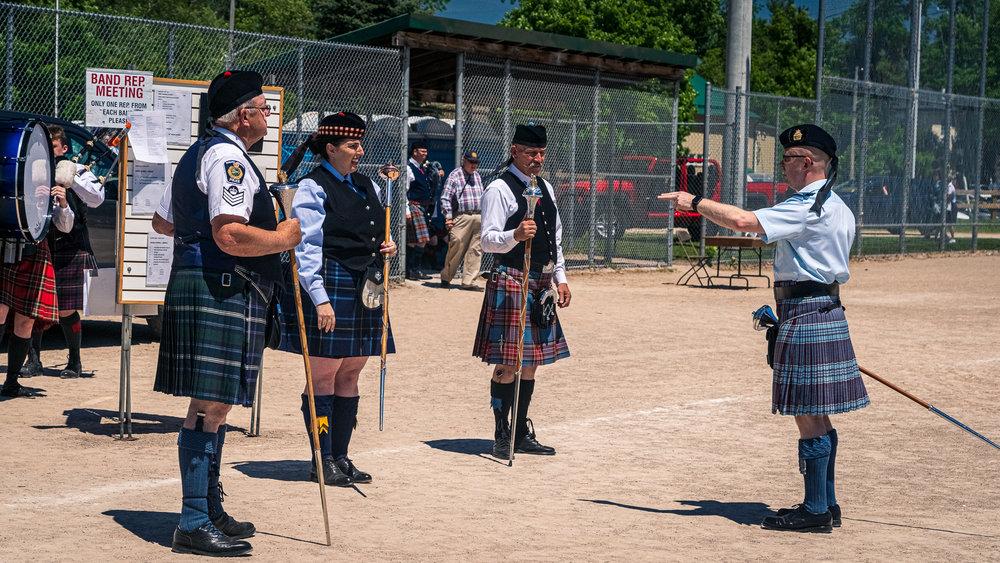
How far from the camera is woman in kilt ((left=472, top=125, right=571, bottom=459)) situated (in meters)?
6.52

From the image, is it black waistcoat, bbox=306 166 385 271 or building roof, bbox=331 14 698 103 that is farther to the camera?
building roof, bbox=331 14 698 103

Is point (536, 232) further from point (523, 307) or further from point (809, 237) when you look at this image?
point (809, 237)

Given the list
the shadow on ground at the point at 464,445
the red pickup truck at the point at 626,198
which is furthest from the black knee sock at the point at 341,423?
the red pickup truck at the point at 626,198

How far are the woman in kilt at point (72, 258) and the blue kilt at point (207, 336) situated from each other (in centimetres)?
411

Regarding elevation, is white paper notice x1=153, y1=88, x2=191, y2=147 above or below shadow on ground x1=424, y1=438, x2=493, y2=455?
above

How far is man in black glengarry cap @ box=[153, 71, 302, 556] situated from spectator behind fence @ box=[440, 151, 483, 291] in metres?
10.3

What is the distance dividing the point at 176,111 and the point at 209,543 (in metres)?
3.41

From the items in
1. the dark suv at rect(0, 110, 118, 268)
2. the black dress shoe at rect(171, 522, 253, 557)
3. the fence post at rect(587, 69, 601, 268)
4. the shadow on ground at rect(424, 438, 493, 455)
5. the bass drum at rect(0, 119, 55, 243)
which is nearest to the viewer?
the black dress shoe at rect(171, 522, 253, 557)

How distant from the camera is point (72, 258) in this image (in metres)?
8.45

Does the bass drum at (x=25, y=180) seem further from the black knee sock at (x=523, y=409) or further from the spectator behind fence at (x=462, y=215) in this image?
the spectator behind fence at (x=462, y=215)

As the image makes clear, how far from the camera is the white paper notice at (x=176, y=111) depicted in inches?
268

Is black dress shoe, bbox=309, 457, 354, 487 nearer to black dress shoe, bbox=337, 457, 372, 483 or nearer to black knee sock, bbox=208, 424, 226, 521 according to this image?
black dress shoe, bbox=337, 457, 372, 483

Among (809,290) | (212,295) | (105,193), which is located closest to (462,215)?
(105,193)

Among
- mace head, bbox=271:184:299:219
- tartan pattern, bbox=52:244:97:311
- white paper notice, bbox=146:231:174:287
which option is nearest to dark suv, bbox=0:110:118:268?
tartan pattern, bbox=52:244:97:311
